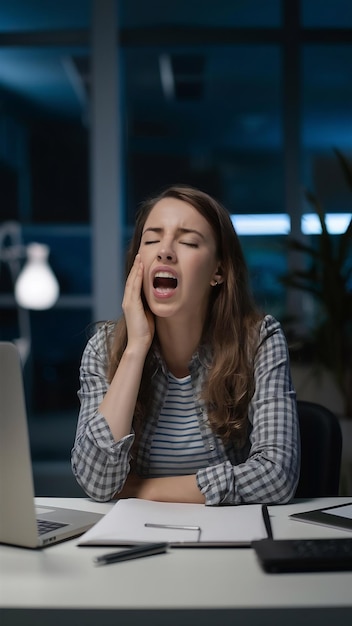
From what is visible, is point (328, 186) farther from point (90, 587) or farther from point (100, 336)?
point (90, 587)

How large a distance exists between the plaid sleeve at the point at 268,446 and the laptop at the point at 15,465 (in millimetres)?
414

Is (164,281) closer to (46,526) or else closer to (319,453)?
(319,453)

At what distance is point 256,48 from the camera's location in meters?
5.59

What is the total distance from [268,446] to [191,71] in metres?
4.45

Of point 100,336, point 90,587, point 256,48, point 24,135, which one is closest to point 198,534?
point 90,587

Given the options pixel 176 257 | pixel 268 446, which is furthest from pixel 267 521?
pixel 176 257

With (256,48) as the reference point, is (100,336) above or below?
below

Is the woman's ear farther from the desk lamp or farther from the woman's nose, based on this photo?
the desk lamp

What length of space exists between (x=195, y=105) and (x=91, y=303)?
1617 mm

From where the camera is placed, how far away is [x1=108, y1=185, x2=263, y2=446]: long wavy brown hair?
1.95 metres

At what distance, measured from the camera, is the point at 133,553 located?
1.21 metres

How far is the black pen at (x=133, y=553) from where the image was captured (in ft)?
3.89

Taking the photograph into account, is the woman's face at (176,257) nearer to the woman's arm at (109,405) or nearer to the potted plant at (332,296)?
the woman's arm at (109,405)

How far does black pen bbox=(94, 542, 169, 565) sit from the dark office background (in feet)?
13.1
